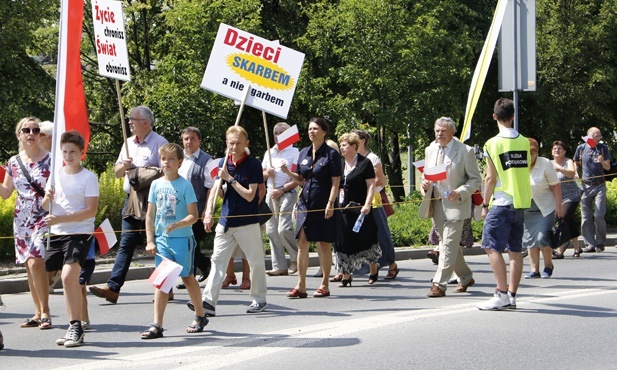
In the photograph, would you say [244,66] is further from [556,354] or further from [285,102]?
[556,354]

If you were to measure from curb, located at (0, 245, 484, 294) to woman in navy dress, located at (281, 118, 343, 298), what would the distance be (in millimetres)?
3005

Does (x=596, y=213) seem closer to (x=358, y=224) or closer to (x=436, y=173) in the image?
(x=358, y=224)

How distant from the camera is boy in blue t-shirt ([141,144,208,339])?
860 centimetres

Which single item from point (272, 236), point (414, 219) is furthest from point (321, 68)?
point (272, 236)

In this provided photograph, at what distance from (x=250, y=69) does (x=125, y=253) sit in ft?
7.34

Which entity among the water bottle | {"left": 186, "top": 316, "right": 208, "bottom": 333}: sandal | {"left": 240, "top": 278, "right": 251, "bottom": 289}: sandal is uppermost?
the water bottle

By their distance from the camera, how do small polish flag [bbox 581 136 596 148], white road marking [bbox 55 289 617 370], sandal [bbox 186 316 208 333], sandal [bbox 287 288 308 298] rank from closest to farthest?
white road marking [bbox 55 289 617 370]
sandal [bbox 186 316 208 333]
sandal [bbox 287 288 308 298]
small polish flag [bbox 581 136 596 148]

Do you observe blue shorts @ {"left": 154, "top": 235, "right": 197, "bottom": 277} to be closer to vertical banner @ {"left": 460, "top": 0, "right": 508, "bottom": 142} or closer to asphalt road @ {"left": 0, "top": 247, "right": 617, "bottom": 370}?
asphalt road @ {"left": 0, "top": 247, "right": 617, "bottom": 370}

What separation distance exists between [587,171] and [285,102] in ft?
23.7

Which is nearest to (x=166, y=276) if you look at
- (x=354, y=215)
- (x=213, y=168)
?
(x=213, y=168)

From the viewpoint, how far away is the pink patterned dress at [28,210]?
30.3ft

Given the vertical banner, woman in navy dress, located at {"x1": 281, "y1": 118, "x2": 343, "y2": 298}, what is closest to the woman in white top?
→ the vertical banner

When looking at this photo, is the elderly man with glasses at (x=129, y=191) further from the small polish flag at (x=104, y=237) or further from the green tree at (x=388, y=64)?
the green tree at (x=388, y=64)

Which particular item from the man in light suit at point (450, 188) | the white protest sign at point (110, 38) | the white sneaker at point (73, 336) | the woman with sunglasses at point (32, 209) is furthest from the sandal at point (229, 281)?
the white sneaker at point (73, 336)
